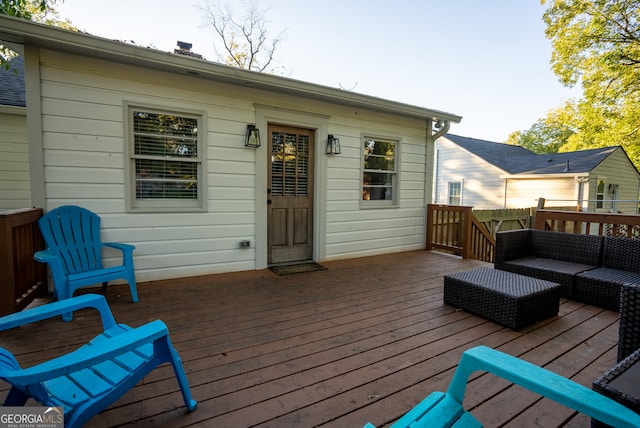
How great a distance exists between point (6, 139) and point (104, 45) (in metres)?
4.21

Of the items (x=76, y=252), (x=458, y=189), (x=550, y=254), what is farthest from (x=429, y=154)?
(x=458, y=189)

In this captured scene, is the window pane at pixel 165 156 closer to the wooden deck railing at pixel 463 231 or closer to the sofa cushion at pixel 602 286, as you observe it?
the wooden deck railing at pixel 463 231

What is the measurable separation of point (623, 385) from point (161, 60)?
158 inches

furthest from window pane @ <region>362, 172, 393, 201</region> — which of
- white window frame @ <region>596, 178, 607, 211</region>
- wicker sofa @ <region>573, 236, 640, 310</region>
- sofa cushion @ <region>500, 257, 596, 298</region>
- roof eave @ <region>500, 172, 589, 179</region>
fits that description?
white window frame @ <region>596, 178, 607, 211</region>

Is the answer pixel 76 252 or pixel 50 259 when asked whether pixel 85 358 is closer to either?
pixel 50 259

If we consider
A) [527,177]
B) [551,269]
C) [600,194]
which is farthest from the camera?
[600,194]

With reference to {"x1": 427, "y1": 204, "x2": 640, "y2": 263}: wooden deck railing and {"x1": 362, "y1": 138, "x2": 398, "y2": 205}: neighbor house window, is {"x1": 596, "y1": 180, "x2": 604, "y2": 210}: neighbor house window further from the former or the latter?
{"x1": 362, "y1": 138, "x2": 398, "y2": 205}: neighbor house window

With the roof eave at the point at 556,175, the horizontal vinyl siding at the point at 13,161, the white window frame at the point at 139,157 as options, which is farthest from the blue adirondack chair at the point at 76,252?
the roof eave at the point at 556,175

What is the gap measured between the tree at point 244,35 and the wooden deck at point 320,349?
11308 mm

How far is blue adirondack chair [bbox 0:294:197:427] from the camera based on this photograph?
40.5 inches

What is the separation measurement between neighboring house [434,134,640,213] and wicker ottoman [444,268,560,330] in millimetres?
8564

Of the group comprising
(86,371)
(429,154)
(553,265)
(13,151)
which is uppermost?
(429,154)

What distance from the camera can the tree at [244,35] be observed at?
11.3 meters

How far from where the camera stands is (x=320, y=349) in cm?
209
